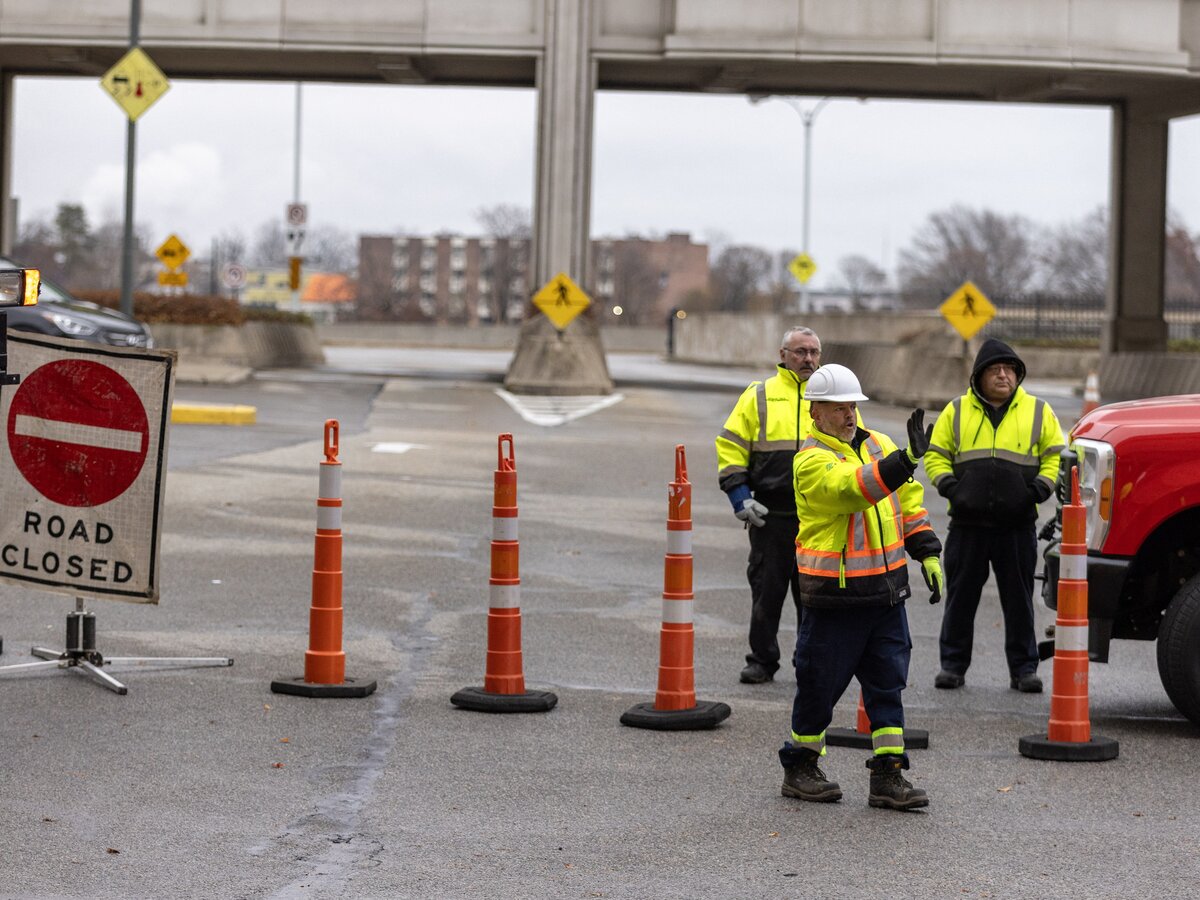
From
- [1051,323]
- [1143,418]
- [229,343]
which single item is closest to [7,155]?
[229,343]

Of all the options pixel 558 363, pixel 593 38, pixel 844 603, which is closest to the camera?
pixel 844 603

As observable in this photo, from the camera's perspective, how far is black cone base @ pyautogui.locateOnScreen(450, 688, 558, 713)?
328 inches

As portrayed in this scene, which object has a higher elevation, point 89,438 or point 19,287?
point 19,287

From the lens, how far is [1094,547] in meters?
8.48

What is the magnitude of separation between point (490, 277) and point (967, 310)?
134176mm

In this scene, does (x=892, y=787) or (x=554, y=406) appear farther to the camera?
(x=554, y=406)

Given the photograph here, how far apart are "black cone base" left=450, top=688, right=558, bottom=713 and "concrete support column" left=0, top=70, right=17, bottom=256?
109ft

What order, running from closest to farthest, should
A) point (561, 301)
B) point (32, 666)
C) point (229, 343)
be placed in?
point (32, 666) < point (561, 301) < point (229, 343)

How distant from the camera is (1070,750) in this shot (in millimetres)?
7668

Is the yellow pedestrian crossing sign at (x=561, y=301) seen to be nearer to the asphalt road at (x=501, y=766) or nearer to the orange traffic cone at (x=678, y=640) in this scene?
the asphalt road at (x=501, y=766)

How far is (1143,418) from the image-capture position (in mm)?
8523

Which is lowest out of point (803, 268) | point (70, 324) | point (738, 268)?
point (70, 324)

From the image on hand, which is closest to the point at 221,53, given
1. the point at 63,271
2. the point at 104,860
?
the point at 104,860

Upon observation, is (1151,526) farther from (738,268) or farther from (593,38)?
(738,268)
